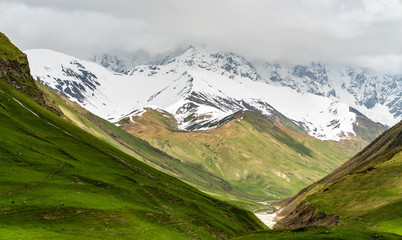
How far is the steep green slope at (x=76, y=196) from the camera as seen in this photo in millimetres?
64062

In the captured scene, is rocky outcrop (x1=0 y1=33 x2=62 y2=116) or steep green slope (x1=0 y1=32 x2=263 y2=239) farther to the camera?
rocky outcrop (x1=0 y1=33 x2=62 y2=116)

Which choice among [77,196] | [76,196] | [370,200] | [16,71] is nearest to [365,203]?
[370,200]

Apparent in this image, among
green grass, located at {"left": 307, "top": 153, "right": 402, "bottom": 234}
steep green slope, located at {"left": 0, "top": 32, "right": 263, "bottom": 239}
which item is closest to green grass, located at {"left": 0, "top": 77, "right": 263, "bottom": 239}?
steep green slope, located at {"left": 0, "top": 32, "right": 263, "bottom": 239}

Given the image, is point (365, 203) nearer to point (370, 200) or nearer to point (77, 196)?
point (370, 200)

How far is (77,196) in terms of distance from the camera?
7694cm

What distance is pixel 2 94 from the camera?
405 ft

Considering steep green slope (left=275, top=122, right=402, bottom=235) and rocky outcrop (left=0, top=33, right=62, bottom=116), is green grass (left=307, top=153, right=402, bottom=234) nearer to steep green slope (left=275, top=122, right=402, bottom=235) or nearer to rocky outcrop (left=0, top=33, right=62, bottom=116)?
steep green slope (left=275, top=122, right=402, bottom=235)

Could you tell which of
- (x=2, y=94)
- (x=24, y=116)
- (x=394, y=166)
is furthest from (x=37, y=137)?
(x=394, y=166)

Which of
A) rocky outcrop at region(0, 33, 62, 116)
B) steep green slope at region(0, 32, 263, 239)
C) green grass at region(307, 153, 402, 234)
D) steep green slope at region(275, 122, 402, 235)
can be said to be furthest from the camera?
rocky outcrop at region(0, 33, 62, 116)

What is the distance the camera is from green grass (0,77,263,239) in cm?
6406

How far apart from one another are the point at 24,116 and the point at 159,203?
53.5 m

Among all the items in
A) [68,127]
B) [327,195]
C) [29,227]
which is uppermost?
[327,195]

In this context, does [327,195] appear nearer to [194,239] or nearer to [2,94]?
[194,239]

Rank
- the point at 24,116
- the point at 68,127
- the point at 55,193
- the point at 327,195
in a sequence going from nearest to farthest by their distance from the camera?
the point at 55,193 < the point at 24,116 < the point at 68,127 < the point at 327,195
